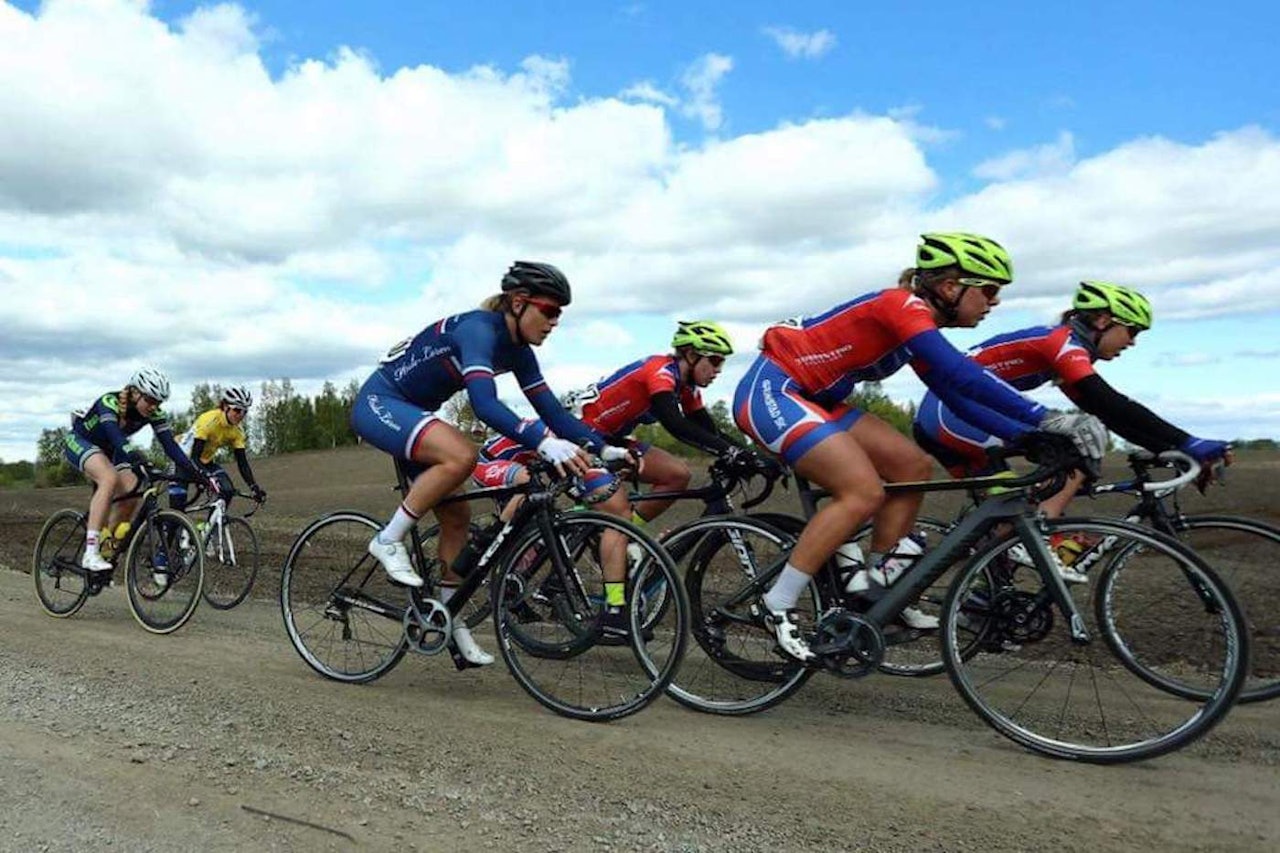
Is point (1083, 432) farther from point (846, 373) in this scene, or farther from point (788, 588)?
point (788, 588)

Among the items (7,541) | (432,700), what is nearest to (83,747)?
(432,700)

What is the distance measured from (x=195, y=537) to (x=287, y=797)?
184 inches

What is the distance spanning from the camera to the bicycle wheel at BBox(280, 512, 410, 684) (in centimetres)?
561

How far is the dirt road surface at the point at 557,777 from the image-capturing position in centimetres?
329

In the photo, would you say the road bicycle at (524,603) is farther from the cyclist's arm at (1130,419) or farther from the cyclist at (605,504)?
the cyclist's arm at (1130,419)

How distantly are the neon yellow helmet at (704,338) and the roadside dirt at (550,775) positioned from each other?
252 centimetres

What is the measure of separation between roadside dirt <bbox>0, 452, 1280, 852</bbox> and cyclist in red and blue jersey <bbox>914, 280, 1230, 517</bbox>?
1450 millimetres

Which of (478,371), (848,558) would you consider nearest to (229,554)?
(478,371)

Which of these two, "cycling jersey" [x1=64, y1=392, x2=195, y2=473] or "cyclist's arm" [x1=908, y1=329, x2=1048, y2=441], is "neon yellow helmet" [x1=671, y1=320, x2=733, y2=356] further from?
"cycling jersey" [x1=64, y1=392, x2=195, y2=473]

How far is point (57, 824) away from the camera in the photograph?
3416 mm

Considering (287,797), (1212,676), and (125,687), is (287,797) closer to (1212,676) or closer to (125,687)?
(125,687)

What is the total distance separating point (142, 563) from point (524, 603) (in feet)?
14.7

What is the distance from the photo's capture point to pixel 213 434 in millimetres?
10531

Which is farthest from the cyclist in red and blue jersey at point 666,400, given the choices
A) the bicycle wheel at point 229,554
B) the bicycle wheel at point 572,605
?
the bicycle wheel at point 229,554
